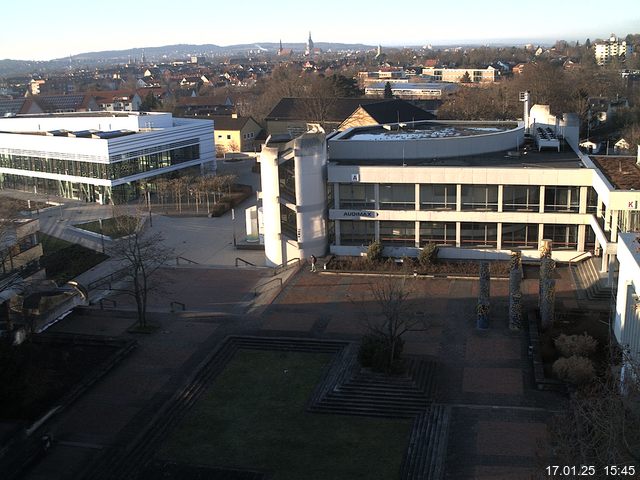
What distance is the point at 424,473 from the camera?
18.8 m

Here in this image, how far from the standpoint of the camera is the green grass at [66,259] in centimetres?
3788

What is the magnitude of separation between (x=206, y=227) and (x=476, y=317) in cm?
2332

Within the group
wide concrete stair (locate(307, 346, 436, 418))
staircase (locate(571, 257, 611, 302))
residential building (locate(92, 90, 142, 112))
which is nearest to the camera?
wide concrete stair (locate(307, 346, 436, 418))

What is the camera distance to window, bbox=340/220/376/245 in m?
38.0

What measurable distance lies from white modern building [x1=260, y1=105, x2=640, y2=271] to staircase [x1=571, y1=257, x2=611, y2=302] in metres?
1.05

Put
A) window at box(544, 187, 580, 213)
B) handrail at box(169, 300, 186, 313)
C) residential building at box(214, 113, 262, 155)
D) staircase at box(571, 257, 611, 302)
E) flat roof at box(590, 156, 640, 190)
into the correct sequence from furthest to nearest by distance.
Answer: residential building at box(214, 113, 262, 155)
window at box(544, 187, 580, 213)
handrail at box(169, 300, 186, 313)
flat roof at box(590, 156, 640, 190)
staircase at box(571, 257, 611, 302)

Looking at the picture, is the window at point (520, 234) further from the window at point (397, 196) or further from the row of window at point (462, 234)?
the window at point (397, 196)

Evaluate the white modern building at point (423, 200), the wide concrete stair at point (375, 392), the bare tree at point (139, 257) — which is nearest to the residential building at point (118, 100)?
the bare tree at point (139, 257)

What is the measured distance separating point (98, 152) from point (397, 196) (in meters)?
27.1

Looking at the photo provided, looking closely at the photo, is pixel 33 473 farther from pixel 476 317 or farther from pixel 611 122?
pixel 611 122

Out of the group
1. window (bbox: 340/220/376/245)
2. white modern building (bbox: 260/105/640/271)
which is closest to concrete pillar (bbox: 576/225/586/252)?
white modern building (bbox: 260/105/640/271)

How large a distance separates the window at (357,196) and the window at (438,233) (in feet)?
9.61

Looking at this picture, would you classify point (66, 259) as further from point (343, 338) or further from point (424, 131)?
point (424, 131)

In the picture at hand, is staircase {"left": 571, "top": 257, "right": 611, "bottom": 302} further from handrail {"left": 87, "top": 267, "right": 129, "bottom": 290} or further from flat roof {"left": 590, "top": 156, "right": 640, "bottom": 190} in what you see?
handrail {"left": 87, "top": 267, "right": 129, "bottom": 290}
